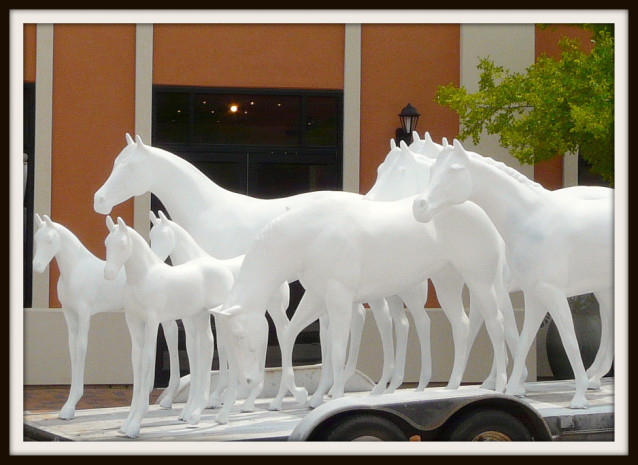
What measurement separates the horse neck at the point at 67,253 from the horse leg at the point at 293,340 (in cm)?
178

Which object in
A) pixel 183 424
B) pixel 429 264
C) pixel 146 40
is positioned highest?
pixel 146 40

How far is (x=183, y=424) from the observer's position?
9.17 meters

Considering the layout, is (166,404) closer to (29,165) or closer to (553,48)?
(29,165)

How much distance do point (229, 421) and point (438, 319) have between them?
697cm

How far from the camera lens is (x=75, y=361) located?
10.2 metres

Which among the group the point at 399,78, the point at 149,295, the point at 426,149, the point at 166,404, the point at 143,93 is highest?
the point at 399,78

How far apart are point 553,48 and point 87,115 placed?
19.3 ft

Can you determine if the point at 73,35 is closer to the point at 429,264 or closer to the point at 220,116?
the point at 220,116

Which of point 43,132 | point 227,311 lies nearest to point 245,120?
point 43,132

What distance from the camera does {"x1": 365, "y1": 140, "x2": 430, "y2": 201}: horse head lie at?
10125 mm

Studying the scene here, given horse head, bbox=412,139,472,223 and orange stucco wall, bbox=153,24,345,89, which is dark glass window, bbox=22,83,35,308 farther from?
horse head, bbox=412,139,472,223

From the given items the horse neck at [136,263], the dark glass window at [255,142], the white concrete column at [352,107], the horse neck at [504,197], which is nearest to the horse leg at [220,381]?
the horse neck at [136,263]

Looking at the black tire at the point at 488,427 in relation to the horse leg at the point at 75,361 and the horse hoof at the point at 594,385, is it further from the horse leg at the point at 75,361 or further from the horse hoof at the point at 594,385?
the horse leg at the point at 75,361

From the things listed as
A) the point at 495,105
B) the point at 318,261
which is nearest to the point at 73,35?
the point at 495,105
